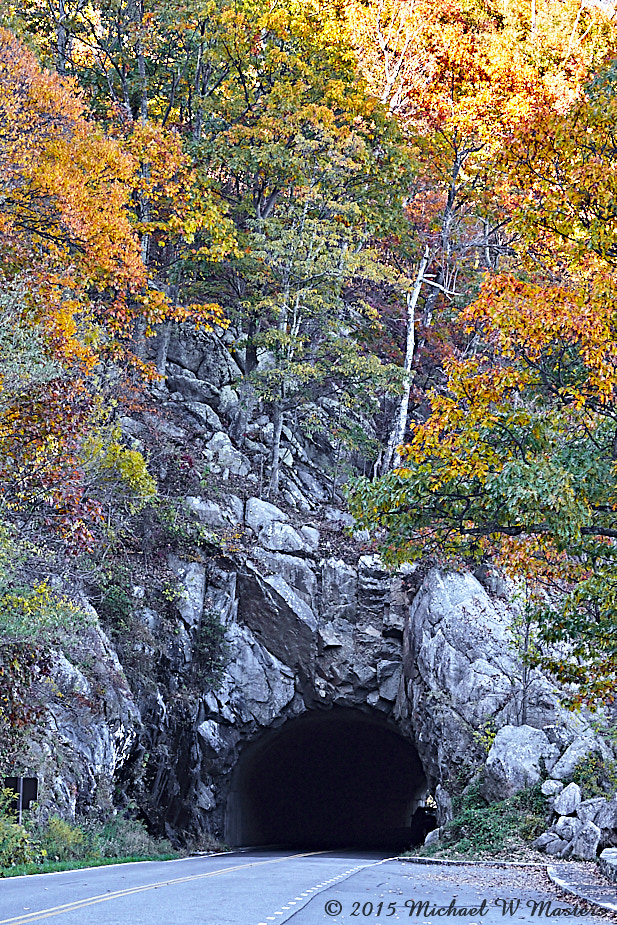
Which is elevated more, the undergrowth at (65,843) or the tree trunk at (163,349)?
the tree trunk at (163,349)

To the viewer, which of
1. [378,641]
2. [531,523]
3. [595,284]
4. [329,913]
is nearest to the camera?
Result: [329,913]

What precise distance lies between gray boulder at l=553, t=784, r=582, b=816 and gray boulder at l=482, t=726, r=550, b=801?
1.40 m

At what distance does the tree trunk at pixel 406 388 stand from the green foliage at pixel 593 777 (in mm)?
11539

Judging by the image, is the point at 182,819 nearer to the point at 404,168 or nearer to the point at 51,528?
the point at 51,528

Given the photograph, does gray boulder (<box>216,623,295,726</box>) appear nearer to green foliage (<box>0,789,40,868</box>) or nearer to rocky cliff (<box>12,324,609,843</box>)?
rocky cliff (<box>12,324,609,843</box>)

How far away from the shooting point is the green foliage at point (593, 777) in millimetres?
19531

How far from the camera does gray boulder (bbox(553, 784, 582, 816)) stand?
19188 millimetres

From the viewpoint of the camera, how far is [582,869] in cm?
1546

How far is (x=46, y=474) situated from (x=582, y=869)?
11.4m

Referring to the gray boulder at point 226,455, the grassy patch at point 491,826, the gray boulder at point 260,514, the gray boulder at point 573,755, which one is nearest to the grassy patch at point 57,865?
the grassy patch at point 491,826

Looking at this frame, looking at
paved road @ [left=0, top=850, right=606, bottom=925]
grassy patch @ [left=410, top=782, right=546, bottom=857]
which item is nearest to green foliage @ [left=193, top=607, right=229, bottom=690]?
grassy patch @ [left=410, top=782, right=546, bottom=857]

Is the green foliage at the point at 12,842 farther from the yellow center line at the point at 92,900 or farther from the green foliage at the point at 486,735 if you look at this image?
the green foliage at the point at 486,735

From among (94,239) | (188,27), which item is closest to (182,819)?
(94,239)

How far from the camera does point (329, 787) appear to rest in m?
39.6
